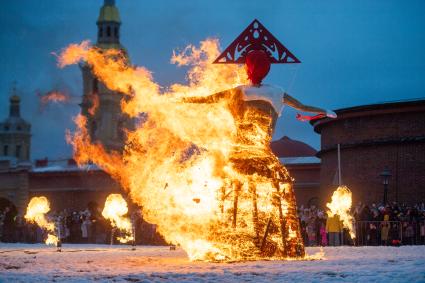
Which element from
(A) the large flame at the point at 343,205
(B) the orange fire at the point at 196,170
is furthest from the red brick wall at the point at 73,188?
(B) the orange fire at the point at 196,170

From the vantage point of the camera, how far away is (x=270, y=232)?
12203mm

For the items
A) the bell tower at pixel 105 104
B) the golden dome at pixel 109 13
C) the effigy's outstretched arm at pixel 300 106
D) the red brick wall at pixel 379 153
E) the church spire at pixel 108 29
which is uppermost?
the golden dome at pixel 109 13

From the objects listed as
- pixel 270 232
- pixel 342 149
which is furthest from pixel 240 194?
pixel 342 149

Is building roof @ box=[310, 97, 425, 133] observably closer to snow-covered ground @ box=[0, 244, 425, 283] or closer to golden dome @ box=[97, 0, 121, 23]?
snow-covered ground @ box=[0, 244, 425, 283]

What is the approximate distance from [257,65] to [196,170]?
1977 millimetres

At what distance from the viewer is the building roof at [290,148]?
55.4 m

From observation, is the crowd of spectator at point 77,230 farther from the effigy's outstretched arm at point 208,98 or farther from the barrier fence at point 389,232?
the effigy's outstretched arm at point 208,98

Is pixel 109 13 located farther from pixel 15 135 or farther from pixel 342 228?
pixel 342 228

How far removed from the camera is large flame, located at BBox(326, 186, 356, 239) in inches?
859

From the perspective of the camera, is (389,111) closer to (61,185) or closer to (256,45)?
(256,45)

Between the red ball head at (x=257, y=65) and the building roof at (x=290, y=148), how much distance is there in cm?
4141

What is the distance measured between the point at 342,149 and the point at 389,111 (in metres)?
3.01

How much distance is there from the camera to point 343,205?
2219cm

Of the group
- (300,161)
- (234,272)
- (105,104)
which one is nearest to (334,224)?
(234,272)
